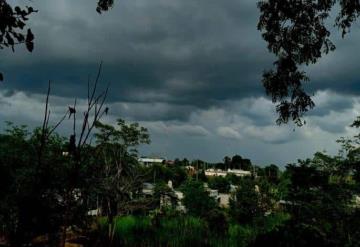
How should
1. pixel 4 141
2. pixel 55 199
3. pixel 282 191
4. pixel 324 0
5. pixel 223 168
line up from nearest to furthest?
1. pixel 55 199
2. pixel 324 0
3. pixel 282 191
4. pixel 4 141
5. pixel 223 168

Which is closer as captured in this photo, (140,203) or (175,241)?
(175,241)

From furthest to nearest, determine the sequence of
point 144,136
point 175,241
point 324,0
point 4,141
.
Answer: point 144,136 → point 4,141 → point 175,241 → point 324,0

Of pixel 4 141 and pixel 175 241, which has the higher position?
pixel 4 141

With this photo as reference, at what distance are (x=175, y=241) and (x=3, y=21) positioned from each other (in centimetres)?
856

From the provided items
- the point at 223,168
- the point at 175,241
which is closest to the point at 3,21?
the point at 175,241

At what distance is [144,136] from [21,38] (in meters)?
32.5

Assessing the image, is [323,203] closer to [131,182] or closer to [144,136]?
[131,182]

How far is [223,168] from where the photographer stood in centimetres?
13450

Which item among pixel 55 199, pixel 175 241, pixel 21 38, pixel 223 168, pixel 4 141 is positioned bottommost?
pixel 175 241

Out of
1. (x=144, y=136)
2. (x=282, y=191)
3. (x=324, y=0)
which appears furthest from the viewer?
(x=144, y=136)

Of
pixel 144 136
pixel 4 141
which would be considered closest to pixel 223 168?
pixel 144 136

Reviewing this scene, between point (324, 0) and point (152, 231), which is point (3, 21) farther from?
point (152, 231)

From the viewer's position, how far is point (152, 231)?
11938 millimetres

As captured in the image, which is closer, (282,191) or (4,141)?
(282,191)
